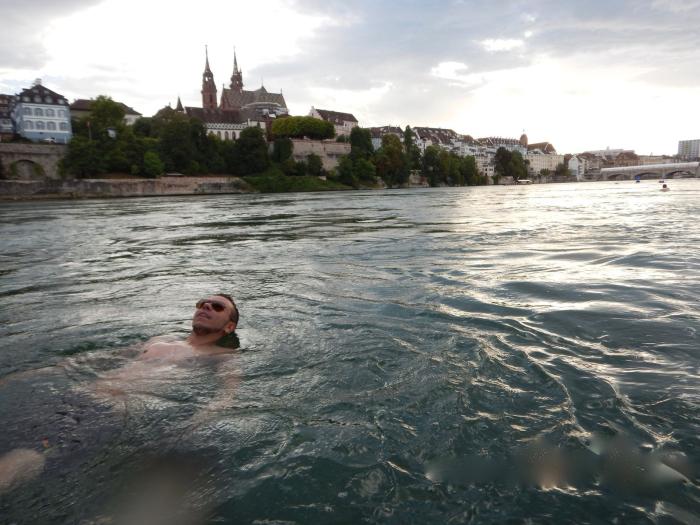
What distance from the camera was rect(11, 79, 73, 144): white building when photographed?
80.6 meters

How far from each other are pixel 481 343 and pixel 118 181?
68.9 metres

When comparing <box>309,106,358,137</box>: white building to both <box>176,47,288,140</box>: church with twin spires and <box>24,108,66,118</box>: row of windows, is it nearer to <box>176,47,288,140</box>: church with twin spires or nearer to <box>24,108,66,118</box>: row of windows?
<box>176,47,288,140</box>: church with twin spires

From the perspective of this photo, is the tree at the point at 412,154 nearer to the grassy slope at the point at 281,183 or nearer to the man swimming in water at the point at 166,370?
the grassy slope at the point at 281,183

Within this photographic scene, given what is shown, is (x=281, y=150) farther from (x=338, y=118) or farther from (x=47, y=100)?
(x=338, y=118)

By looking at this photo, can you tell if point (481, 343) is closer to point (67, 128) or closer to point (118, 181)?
point (118, 181)

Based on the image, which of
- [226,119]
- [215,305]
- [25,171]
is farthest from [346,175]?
[215,305]

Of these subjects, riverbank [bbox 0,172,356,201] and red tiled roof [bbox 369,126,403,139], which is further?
red tiled roof [bbox 369,126,403,139]

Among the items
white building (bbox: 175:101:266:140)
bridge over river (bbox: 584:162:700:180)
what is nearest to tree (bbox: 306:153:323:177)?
white building (bbox: 175:101:266:140)

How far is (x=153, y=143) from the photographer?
77312 millimetres

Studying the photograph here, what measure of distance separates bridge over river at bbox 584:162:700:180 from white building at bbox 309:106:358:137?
90087mm

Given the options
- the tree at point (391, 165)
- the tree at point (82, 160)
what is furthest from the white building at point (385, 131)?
the tree at point (82, 160)

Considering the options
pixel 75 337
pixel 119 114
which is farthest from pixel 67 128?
pixel 75 337

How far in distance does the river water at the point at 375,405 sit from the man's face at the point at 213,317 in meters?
0.36

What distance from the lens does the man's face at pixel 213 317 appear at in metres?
5.07
